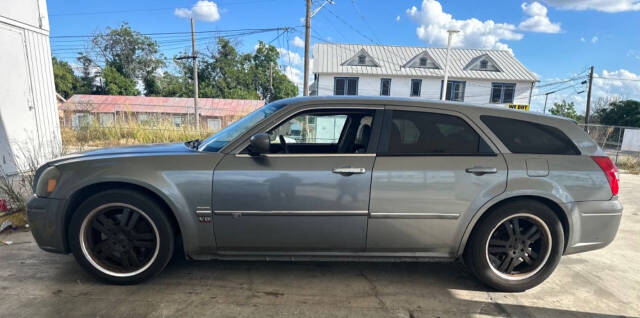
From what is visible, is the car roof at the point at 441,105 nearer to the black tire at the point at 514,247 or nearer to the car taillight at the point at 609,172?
the car taillight at the point at 609,172

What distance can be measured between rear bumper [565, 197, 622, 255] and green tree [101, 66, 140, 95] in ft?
181

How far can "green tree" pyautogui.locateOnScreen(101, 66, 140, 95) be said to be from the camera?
47.6 meters

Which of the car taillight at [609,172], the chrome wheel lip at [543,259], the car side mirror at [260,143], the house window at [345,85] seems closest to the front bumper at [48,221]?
the car side mirror at [260,143]

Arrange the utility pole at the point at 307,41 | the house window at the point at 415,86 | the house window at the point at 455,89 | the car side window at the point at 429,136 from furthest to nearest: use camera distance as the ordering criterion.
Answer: the house window at the point at 455,89 < the house window at the point at 415,86 < the utility pole at the point at 307,41 < the car side window at the point at 429,136

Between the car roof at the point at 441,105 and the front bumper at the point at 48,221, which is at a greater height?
the car roof at the point at 441,105

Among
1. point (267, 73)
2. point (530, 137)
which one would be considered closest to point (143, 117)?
point (530, 137)

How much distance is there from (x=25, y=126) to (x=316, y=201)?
698 centimetres

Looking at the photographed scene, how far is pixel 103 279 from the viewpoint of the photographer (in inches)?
112

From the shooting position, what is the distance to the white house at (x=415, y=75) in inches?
1227

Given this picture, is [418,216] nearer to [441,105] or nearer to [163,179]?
[441,105]

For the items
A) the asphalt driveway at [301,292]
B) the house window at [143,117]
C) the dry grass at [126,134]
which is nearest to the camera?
the asphalt driveway at [301,292]

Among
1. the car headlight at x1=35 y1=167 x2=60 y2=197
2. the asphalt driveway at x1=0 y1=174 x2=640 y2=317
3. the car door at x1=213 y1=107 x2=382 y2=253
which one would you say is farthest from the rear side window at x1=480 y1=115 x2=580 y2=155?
the car headlight at x1=35 y1=167 x2=60 y2=197

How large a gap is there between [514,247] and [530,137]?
0.98m

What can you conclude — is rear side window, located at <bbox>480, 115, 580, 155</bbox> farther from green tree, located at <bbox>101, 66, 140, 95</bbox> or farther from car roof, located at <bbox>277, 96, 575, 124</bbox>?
green tree, located at <bbox>101, 66, 140, 95</bbox>
